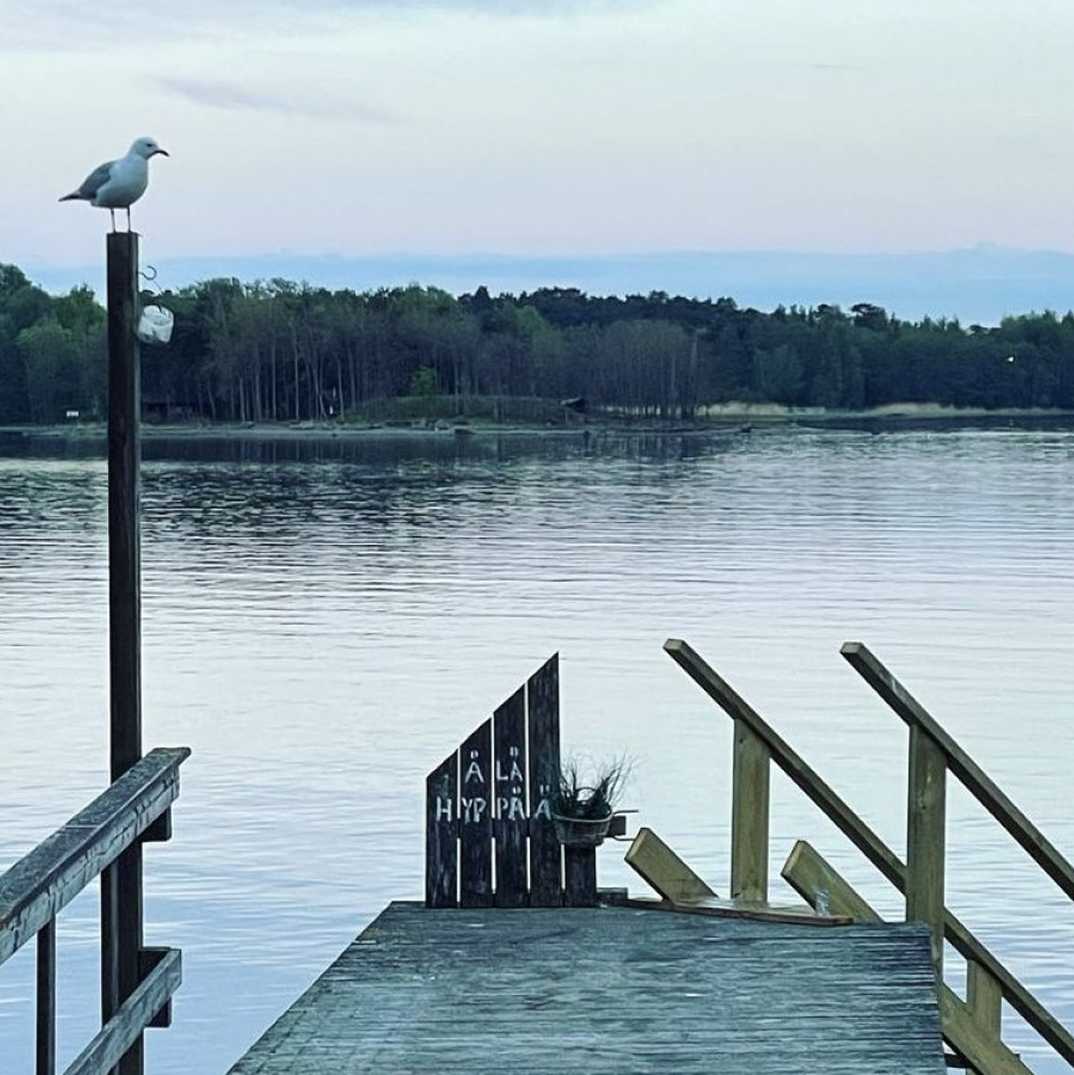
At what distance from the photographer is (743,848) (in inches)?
381

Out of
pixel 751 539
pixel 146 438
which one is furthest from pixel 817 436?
pixel 751 539

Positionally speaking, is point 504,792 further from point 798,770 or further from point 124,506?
point 124,506

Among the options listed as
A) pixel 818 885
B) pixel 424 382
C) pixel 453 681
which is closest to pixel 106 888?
pixel 818 885

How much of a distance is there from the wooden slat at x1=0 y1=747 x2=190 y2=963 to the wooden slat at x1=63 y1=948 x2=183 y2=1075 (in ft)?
1.88

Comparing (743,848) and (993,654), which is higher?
(743,848)

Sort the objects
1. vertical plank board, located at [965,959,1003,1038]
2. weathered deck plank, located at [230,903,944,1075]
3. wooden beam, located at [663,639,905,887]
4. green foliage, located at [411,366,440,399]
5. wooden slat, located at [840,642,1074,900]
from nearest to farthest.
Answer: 1. weathered deck plank, located at [230,903,944,1075]
2. wooden slat, located at [840,642,1074,900]
3. wooden beam, located at [663,639,905,887]
4. vertical plank board, located at [965,959,1003,1038]
5. green foliage, located at [411,366,440,399]

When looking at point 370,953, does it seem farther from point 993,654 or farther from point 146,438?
point 146,438

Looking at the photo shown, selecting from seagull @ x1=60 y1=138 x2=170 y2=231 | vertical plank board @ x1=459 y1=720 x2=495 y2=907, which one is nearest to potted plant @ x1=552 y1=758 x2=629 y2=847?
vertical plank board @ x1=459 y1=720 x2=495 y2=907

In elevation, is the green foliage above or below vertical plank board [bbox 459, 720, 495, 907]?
below

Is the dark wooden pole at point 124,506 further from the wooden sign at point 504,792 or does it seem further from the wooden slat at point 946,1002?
the wooden slat at point 946,1002

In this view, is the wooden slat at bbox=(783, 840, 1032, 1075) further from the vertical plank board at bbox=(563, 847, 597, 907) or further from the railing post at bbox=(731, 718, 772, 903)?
the vertical plank board at bbox=(563, 847, 597, 907)

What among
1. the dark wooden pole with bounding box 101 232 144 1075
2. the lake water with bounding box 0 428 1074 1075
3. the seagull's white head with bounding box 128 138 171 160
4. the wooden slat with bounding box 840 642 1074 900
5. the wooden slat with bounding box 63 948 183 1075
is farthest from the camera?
the lake water with bounding box 0 428 1074 1075

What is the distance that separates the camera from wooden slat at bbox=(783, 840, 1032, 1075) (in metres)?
9.58

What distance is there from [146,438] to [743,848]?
152564 millimetres
